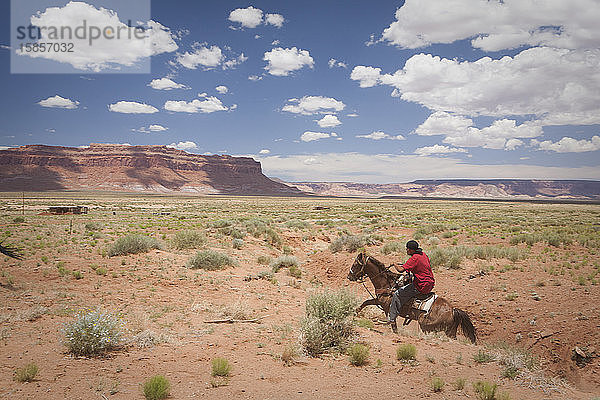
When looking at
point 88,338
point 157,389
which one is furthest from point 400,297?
point 88,338

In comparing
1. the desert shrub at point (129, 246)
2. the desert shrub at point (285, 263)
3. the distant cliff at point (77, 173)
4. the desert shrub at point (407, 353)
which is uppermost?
the distant cliff at point (77, 173)

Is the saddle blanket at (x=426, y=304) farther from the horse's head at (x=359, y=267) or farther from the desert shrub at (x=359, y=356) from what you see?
the desert shrub at (x=359, y=356)

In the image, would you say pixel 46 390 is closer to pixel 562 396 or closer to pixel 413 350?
pixel 413 350

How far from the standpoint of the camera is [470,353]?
7.20 meters

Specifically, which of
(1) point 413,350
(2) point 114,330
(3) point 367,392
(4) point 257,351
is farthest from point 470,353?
(2) point 114,330

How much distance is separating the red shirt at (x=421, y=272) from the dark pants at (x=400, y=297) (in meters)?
0.19

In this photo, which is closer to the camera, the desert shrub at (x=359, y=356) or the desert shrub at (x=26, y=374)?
the desert shrub at (x=26, y=374)

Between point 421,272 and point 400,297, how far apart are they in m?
0.84

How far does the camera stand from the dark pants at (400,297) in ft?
25.5

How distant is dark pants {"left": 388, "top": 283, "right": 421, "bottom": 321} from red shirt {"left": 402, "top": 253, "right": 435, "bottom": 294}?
0.61 ft

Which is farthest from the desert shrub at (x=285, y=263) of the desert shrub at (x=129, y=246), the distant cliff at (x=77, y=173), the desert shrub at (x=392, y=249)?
the distant cliff at (x=77, y=173)

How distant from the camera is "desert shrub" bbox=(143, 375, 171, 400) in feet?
16.1

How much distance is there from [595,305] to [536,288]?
2.24 metres

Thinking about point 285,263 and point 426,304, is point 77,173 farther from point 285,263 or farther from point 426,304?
point 426,304
